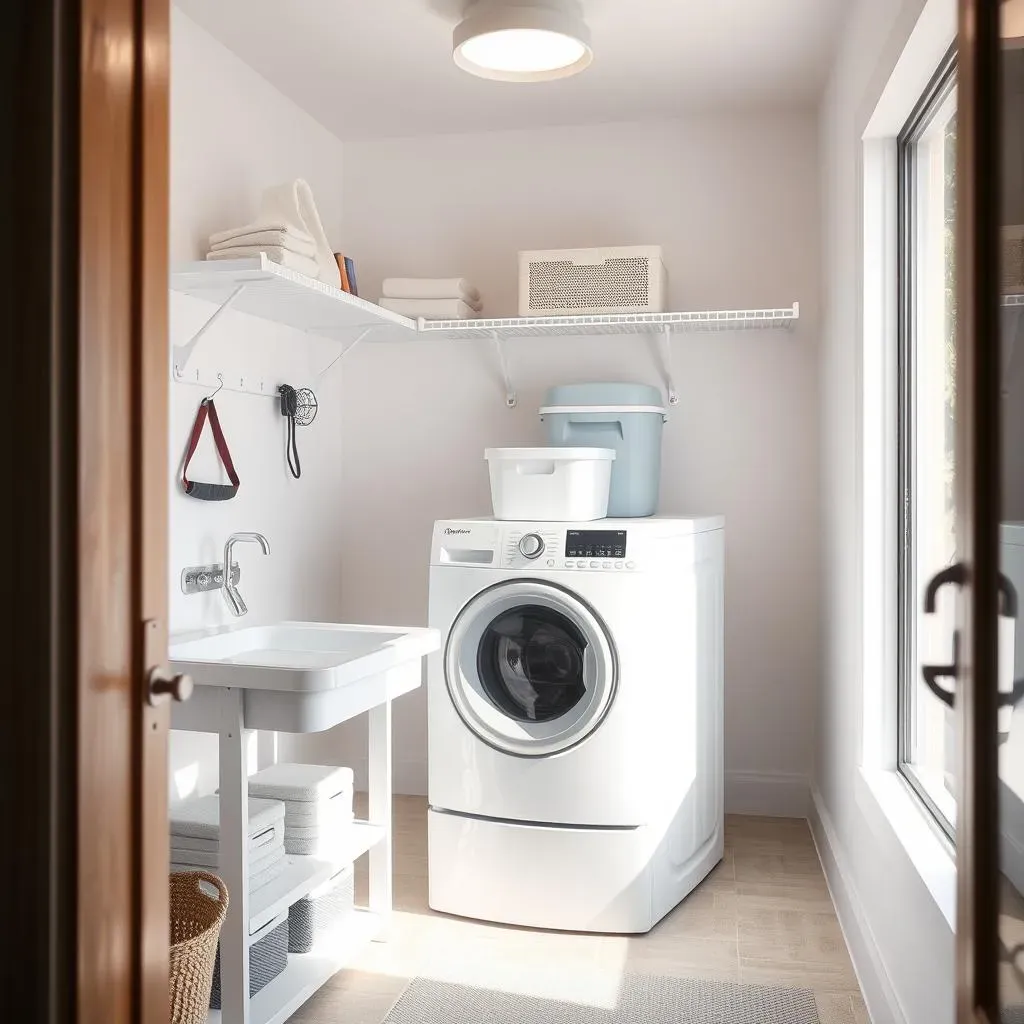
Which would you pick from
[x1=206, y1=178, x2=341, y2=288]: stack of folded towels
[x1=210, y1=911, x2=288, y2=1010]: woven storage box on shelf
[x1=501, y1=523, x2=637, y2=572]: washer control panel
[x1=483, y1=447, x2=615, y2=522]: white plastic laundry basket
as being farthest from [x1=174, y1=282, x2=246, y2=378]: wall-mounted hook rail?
[x1=210, y1=911, x2=288, y2=1010]: woven storage box on shelf

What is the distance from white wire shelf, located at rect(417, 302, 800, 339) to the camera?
Result: 3230 millimetres

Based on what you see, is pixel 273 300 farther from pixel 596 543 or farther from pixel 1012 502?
pixel 1012 502

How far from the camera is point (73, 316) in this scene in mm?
1062

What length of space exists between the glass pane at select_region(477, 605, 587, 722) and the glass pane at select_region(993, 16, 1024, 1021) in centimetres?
179

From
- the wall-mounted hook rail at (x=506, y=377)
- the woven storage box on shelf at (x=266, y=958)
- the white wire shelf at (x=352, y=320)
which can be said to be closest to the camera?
the woven storage box on shelf at (x=266, y=958)

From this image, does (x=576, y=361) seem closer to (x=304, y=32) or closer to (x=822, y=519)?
(x=822, y=519)

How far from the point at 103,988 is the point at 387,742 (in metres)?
1.59

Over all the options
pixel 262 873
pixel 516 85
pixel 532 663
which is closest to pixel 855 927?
pixel 532 663

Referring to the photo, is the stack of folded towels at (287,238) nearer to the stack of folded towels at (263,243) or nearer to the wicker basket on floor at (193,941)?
the stack of folded towels at (263,243)

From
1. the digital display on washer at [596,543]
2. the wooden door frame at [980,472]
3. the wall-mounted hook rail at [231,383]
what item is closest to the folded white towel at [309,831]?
the digital display on washer at [596,543]

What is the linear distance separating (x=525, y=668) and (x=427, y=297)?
133 centimetres

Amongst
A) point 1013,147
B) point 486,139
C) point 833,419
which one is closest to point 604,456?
point 833,419

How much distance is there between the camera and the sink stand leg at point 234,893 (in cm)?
205

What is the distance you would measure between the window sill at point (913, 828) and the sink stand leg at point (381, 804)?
3.80ft
